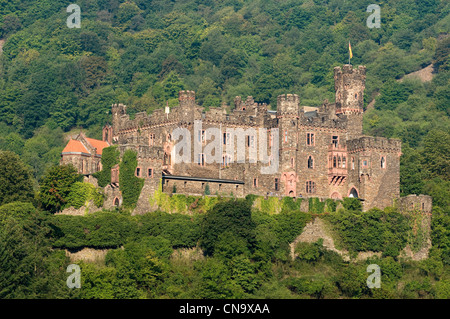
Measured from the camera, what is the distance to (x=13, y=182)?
81.8 metres

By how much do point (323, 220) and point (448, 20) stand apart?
287 feet

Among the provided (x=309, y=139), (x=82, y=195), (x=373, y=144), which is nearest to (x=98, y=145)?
(x=82, y=195)

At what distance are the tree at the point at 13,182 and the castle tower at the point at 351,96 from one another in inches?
1108

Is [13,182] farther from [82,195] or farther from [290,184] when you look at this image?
[290,184]

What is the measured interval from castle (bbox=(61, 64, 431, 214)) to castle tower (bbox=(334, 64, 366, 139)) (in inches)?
10.2

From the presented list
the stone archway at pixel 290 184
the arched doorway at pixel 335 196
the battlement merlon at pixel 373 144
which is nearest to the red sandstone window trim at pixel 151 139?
the stone archway at pixel 290 184

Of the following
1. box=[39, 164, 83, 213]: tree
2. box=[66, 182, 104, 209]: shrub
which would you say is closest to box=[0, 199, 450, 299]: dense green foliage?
box=[66, 182, 104, 209]: shrub

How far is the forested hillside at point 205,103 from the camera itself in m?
74.4

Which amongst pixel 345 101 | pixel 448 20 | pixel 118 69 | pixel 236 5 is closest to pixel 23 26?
pixel 118 69

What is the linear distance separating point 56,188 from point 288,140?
1996cm

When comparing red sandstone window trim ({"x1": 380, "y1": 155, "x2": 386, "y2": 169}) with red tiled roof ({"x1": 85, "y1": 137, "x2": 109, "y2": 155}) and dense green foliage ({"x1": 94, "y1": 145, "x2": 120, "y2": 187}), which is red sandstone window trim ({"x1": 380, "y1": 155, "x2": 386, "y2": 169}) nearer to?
dense green foliage ({"x1": 94, "y1": 145, "x2": 120, "y2": 187})

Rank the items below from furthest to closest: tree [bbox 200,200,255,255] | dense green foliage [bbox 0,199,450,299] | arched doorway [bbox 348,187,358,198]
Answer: arched doorway [bbox 348,187,358,198], tree [bbox 200,200,255,255], dense green foliage [bbox 0,199,450,299]

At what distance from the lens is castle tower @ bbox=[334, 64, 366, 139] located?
89750 millimetres
